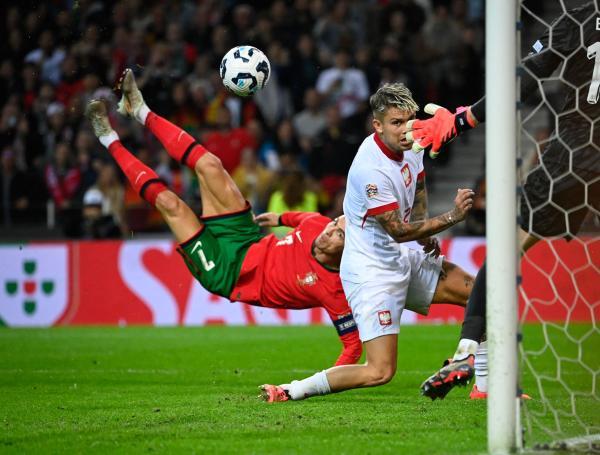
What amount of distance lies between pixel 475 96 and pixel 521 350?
10830 millimetres

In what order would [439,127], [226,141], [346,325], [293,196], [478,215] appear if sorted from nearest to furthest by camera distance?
[439,127], [346,325], [293,196], [478,215], [226,141]

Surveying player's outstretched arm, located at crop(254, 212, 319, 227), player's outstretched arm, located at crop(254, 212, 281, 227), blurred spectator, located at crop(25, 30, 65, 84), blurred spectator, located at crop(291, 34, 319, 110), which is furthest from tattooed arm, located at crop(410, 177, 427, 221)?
blurred spectator, located at crop(25, 30, 65, 84)

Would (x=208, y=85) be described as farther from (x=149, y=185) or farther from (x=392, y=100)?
(x=392, y=100)

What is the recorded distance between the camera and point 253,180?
1421cm

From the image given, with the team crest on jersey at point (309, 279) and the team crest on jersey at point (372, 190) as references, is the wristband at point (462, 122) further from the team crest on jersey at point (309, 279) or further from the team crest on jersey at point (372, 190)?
the team crest on jersey at point (309, 279)

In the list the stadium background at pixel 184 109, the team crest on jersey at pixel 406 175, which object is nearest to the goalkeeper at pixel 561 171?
the team crest on jersey at pixel 406 175

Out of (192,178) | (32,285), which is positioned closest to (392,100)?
(32,285)

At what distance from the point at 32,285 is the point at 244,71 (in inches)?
245

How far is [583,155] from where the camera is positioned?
617 centimetres

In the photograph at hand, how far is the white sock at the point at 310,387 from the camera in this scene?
618 cm

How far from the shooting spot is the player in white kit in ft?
19.8

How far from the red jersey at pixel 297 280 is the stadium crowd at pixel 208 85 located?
6.33 m

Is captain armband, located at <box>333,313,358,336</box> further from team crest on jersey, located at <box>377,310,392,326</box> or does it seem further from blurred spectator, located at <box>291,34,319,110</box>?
blurred spectator, located at <box>291,34,319,110</box>

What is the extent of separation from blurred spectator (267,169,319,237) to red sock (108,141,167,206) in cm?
513
